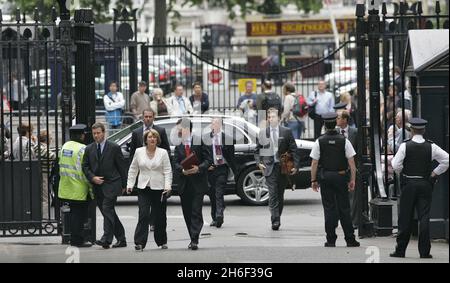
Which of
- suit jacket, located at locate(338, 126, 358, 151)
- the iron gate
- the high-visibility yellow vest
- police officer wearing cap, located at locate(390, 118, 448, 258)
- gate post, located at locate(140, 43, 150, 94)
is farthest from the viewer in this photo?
gate post, located at locate(140, 43, 150, 94)

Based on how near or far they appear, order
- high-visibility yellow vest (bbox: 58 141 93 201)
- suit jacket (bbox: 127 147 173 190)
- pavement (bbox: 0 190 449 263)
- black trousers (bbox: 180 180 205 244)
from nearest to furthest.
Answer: pavement (bbox: 0 190 449 263) → suit jacket (bbox: 127 147 173 190) → high-visibility yellow vest (bbox: 58 141 93 201) → black trousers (bbox: 180 180 205 244)

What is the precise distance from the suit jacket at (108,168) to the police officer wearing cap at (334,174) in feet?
8.13

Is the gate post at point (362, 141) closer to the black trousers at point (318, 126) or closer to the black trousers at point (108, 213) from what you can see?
the black trousers at point (108, 213)

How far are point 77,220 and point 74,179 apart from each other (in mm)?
544

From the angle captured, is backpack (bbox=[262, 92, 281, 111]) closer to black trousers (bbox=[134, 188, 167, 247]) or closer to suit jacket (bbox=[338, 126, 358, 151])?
suit jacket (bbox=[338, 126, 358, 151])

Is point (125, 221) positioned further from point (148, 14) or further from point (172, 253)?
point (148, 14)

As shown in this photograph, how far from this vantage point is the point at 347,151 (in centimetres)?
1599

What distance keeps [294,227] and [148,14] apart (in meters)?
56.6

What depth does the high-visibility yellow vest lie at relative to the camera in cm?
1600

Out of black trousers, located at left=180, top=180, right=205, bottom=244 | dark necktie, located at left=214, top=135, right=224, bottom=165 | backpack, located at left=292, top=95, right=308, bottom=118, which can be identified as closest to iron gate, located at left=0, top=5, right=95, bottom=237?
black trousers, located at left=180, top=180, right=205, bottom=244

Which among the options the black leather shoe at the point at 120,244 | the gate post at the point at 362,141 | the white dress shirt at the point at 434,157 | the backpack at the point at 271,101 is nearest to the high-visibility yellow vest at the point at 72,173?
the black leather shoe at the point at 120,244

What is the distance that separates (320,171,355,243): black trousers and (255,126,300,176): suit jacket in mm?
2331

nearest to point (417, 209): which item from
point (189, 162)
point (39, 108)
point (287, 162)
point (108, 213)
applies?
point (189, 162)
